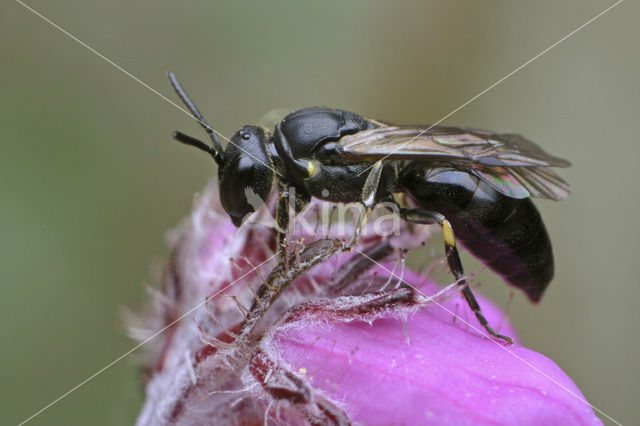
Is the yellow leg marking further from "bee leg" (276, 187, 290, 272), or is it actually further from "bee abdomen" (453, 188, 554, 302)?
"bee leg" (276, 187, 290, 272)

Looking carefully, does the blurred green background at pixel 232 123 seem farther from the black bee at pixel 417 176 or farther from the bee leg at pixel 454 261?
the bee leg at pixel 454 261

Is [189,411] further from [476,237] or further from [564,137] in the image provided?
[564,137]

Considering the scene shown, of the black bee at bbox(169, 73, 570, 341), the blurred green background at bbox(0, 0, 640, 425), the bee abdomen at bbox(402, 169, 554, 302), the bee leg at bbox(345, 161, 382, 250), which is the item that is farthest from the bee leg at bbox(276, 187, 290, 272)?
the blurred green background at bbox(0, 0, 640, 425)

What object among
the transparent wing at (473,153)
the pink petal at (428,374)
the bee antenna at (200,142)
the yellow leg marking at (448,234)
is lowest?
the pink petal at (428,374)

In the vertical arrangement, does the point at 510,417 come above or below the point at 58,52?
below

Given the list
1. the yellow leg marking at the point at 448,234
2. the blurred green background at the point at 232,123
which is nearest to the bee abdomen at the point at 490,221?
the yellow leg marking at the point at 448,234

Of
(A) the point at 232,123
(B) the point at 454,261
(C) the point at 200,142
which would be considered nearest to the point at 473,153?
(B) the point at 454,261

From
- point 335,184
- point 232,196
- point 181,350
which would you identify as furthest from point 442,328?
point 181,350

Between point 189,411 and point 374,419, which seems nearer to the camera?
point 374,419
